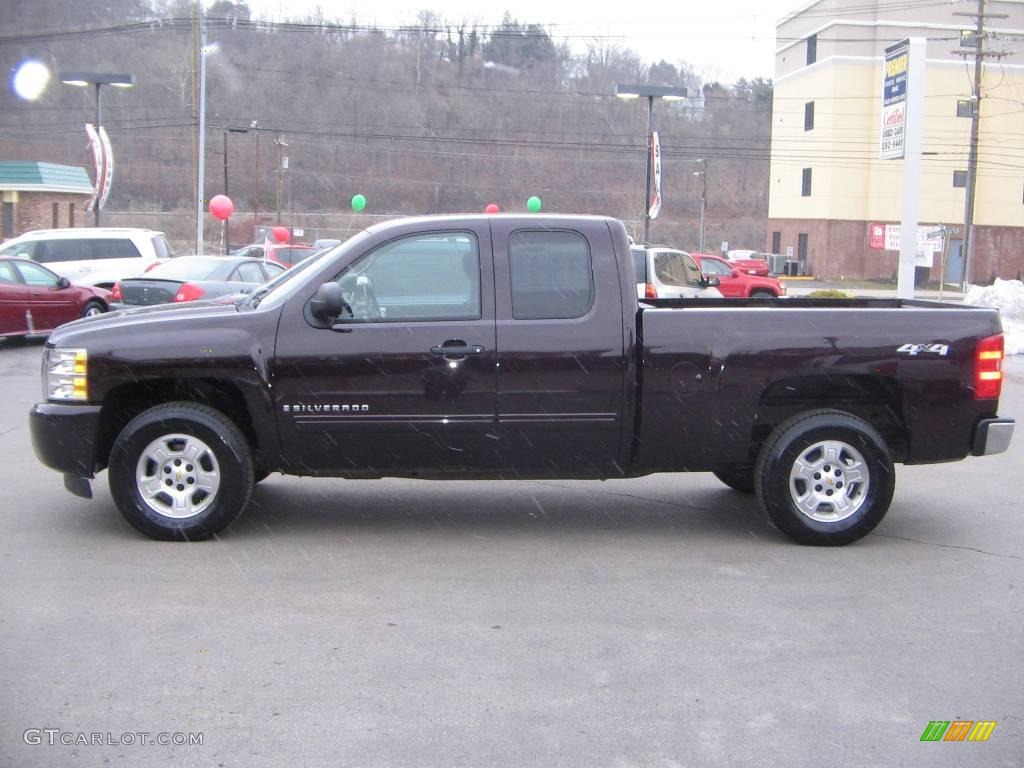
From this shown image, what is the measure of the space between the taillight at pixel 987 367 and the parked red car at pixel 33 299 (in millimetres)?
14844

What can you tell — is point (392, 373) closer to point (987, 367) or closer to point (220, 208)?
point (987, 367)

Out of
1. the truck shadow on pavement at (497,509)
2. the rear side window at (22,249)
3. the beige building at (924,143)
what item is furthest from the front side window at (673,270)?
the beige building at (924,143)

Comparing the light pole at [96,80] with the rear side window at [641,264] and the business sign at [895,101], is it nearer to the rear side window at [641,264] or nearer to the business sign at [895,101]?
the rear side window at [641,264]

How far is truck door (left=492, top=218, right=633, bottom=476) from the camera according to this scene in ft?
21.4

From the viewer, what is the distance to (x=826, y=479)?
22.2 feet

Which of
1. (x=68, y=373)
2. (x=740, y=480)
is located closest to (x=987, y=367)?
(x=740, y=480)

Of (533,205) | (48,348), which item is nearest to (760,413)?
(48,348)

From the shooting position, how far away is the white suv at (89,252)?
23.4 metres

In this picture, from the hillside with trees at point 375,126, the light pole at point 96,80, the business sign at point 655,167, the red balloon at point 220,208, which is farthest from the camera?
the hillside with trees at point 375,126

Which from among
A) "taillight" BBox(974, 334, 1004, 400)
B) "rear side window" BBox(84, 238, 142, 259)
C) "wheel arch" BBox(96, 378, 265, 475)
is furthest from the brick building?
"taillight" BBox(974, 334, 1004, 400)

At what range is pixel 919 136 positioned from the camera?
21.6m

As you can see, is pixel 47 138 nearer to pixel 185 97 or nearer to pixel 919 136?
pixel 185 97

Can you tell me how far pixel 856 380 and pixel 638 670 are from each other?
2.95 meters

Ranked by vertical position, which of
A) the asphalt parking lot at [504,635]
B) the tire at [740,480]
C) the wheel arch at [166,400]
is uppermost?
the wheel arch at [166,400]
